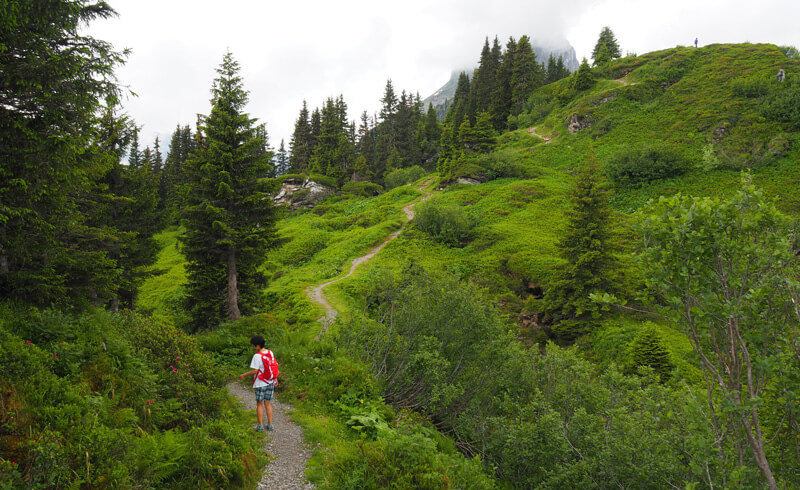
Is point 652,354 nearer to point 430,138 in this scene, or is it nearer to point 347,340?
point 347,340

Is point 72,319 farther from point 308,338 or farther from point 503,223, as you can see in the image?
point 503,223

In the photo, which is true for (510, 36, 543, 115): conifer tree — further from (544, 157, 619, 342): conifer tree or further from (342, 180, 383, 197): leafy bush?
(544, 157, 619, 342): conifer tree

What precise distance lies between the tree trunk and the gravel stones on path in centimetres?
821

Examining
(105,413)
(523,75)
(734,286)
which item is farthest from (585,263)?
(523,75)

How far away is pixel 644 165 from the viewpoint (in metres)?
35.9

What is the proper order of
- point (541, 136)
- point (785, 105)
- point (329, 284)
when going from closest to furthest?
1. point (329, 284)
2. point (785, 105)
3. point (541, 136)

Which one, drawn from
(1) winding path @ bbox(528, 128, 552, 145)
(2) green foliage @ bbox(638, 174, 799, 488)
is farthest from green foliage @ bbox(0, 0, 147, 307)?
(1) winding path @ bbox(528, 128, 552, 145)

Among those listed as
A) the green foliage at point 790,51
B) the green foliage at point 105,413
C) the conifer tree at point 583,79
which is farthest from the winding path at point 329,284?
the green foliage at point 790,51

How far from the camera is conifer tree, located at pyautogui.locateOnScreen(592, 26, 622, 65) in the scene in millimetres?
71450

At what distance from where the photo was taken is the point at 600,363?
15.4m

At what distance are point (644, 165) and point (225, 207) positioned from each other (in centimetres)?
3827

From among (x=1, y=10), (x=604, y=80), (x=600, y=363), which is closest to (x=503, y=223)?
(x=600, y=363)

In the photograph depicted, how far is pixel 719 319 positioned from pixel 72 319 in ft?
33.1

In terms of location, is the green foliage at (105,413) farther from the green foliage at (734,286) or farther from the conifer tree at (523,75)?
the conifer tree at (523,75)
